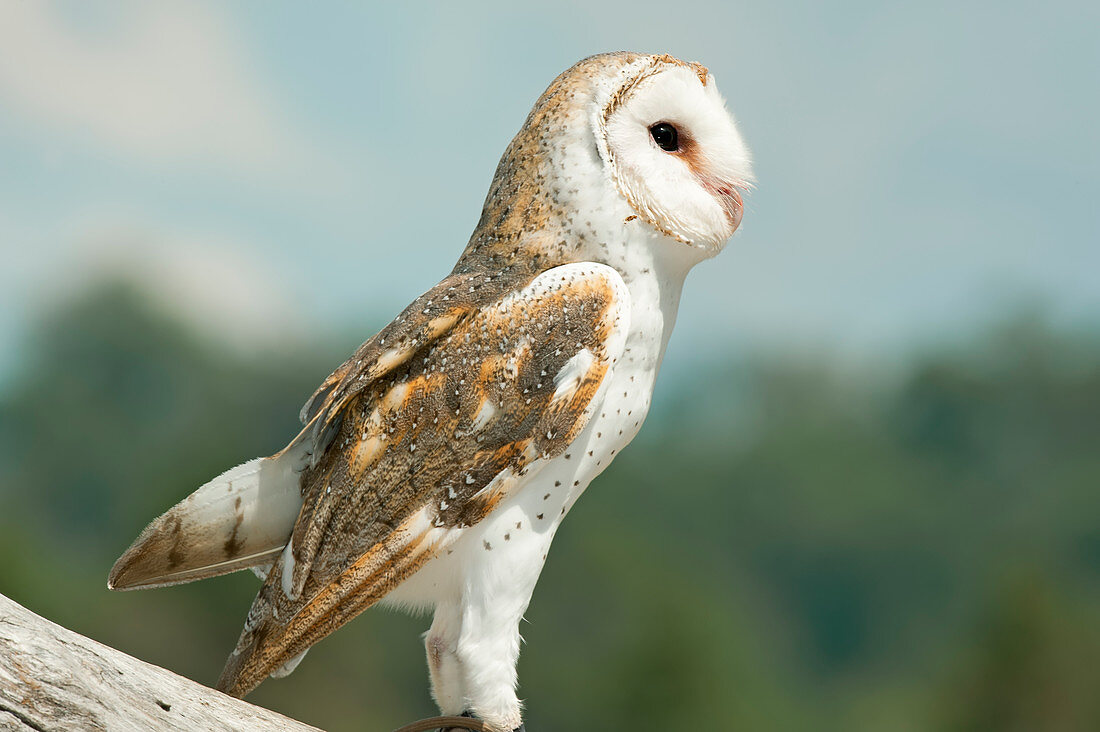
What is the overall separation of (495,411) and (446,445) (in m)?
0.10

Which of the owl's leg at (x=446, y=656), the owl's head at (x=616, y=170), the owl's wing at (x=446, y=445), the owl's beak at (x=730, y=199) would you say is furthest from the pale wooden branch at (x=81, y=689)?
the owl's beak at (x=730, y=199)

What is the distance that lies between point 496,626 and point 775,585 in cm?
2177

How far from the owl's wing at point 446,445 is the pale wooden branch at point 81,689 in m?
0.13

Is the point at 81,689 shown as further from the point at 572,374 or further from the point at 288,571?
the point at 572,374

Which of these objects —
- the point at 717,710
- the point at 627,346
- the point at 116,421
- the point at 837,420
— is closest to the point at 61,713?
the point at 627,346

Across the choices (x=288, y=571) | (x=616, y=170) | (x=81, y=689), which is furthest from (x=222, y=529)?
(x=616, y=170)

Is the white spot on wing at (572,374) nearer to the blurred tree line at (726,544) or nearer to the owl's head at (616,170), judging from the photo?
the owl's head at (616,170)

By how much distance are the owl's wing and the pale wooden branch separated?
13 cm

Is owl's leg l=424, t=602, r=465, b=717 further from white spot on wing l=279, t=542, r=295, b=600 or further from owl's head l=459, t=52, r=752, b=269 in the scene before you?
owl's head l=459, t=52, r=752, b=269

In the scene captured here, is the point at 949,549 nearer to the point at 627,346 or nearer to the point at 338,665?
the point at 338,665

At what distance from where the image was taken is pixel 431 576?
5.49 feet

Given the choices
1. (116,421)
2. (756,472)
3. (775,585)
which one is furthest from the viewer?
(756,472)

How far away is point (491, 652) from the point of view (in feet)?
5.45

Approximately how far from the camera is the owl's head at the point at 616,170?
1700 mm
